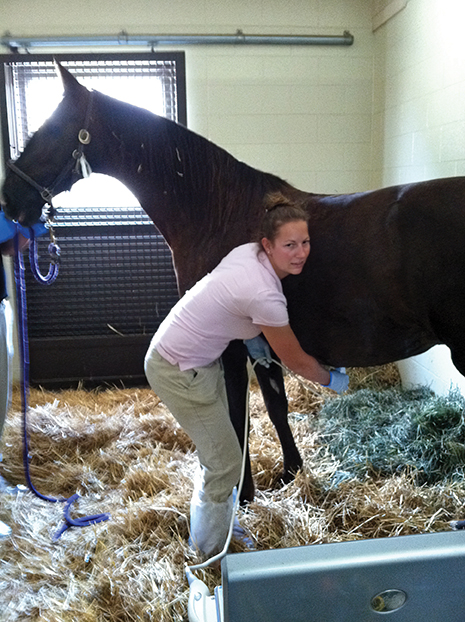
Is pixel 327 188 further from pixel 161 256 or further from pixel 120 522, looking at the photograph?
pixel 120 522

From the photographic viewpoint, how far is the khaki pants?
149 cm

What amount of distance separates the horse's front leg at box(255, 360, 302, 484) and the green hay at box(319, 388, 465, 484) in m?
0.27

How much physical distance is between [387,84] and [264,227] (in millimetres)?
2431

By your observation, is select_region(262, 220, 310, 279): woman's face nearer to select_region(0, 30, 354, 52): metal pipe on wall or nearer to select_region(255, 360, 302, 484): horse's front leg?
select_region(255, 360, 302, 484): horse's front leg

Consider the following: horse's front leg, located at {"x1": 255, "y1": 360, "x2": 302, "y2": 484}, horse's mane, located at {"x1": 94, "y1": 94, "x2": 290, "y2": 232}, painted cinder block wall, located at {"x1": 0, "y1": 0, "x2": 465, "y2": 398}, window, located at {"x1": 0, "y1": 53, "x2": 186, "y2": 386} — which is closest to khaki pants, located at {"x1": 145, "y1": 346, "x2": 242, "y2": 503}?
horse's front leg, located at {"x1": 255, "y1": 360, "x2": 302, "y2": 484}

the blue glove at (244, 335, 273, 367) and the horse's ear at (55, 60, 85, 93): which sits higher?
the horse's ear at (55, 60, 85, 93)

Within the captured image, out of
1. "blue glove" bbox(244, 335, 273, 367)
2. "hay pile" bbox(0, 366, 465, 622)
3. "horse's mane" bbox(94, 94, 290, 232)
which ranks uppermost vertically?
"horse's mane" bbox(94, 94, 290, 232)

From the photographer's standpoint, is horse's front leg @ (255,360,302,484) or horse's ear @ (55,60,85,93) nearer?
horse's ear @ (55,60,85,93)

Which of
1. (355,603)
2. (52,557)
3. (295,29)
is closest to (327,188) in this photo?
(295,29)

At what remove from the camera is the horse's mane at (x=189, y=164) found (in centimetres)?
188

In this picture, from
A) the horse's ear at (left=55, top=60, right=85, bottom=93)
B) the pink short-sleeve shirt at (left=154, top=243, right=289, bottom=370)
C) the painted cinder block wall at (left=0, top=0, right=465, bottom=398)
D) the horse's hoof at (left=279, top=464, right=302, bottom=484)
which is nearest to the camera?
the pink short-sleeve shirt at (left=154, top=243, right=289, bottom=370)

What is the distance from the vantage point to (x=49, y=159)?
6.29ft

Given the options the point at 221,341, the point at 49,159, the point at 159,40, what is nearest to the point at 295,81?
the point at 159,40

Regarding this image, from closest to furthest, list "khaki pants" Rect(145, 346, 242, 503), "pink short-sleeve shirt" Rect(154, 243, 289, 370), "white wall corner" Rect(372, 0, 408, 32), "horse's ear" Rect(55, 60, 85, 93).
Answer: "pink short-sleeve shirt" Rect(154, 243, 289, 370), "khaki pants" Rect(145, 346, 242, 503), "horse's ear" Rect(55, 60, 85, 93), "white wall corner" Rect(372, 0, 408, 32)
